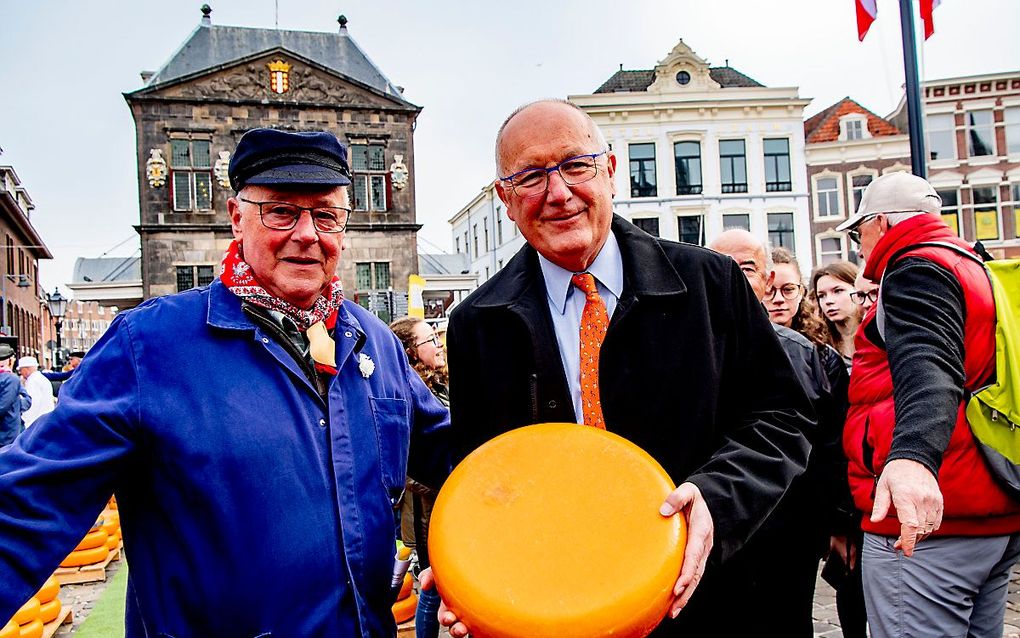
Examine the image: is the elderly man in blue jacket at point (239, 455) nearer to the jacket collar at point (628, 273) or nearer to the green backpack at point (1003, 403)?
the jacket collar at point (628, 273)

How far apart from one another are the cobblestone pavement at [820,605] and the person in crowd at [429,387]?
0.82 metres

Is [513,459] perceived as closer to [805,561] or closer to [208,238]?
[805,561]

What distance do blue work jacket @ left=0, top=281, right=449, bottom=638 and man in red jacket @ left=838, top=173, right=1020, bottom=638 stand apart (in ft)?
5.14

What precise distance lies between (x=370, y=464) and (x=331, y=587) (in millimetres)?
338

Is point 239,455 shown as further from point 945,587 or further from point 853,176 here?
point 853,176

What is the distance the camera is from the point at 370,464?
6.75 feet

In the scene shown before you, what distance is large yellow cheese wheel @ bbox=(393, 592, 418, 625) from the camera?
199 inches

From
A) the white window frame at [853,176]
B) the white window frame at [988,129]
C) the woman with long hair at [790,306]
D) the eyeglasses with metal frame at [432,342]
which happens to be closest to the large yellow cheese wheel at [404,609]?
the eyeglasses with metal frame at [432,342]

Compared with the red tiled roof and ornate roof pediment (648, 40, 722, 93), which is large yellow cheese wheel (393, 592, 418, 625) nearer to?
ornate roof pediment (648, 40, 722, 93)

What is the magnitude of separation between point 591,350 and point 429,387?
3336 millimetres

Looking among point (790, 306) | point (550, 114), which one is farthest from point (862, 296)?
point (550, 114)

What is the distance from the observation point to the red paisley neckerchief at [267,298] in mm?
2055

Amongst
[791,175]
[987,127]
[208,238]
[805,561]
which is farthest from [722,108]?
[805,561]

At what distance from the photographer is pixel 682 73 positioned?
104ft
